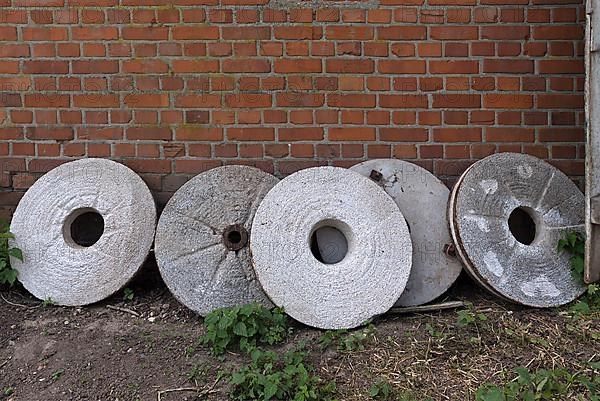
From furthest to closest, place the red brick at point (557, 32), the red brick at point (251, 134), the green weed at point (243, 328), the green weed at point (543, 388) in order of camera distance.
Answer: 1. the red brick at point (251, 134)
2. the red brick at point (557, 32)
3. the green weed at point (243, 328)
4. the green weed at point (543, 388)

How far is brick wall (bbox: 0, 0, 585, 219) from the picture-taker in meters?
4.17

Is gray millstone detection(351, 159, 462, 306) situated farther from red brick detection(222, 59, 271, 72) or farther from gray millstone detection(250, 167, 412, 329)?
red brick detection(222, 59, 271, 72)

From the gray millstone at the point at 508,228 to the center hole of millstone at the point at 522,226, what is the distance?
20 cm

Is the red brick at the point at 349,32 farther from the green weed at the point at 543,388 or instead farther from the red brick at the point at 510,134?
the green weed at the point at 543,388

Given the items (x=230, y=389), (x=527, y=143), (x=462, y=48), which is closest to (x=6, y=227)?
(x=230, y=389)

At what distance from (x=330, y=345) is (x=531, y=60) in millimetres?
2237

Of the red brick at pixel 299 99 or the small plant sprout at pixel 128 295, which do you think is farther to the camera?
the red brick at pixel 299 99

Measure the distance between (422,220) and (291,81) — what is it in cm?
122

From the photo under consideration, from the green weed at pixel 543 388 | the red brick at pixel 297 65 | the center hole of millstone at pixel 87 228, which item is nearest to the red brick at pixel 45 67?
the center hole of millstone at pixel 87 228

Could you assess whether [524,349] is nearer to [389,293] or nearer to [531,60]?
[389,293]

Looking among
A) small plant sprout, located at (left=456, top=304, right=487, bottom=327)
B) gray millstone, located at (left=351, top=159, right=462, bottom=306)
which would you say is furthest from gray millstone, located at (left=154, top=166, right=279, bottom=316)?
small plant sprout, located at (left=456, top=304, right=487, bottom=327)

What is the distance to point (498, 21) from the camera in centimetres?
416

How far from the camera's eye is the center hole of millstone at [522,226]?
4.23 metres

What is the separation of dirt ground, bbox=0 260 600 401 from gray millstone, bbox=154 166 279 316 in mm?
220
